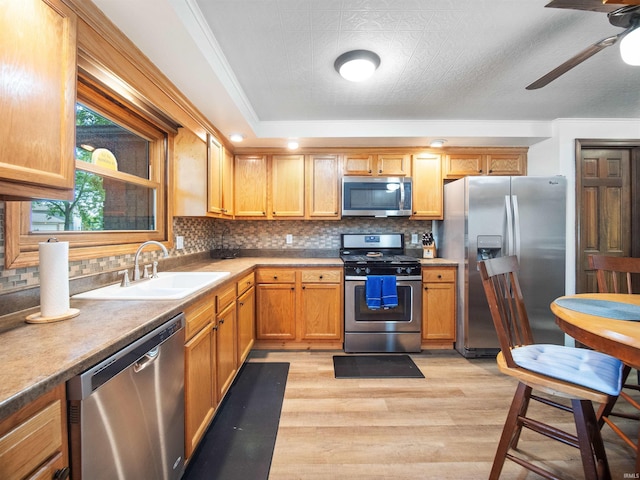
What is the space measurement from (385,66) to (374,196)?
4.55 feet

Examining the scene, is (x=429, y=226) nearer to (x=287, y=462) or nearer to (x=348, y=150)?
(x=348, y=150)

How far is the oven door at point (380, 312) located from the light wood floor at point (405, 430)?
50 centimetres

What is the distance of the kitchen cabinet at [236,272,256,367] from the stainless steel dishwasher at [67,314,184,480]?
963 mm

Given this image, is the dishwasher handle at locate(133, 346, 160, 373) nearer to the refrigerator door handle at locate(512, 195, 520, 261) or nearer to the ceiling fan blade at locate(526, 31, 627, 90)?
the ceiling fan blade at locate(526, 31, 627, 90)

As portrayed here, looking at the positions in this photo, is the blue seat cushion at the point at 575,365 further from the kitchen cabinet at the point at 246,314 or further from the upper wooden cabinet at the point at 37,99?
the upper wooden cabinet at the point at 37,99

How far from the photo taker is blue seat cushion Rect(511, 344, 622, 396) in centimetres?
113

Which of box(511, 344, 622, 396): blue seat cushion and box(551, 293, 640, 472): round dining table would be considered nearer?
box(551, 293, 640, 472): round dining table

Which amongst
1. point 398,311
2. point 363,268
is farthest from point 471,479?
point 363,268

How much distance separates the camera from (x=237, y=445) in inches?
62.6

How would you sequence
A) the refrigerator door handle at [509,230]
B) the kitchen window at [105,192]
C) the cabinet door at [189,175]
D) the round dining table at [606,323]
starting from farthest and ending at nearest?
the refrigerator door handle at [509,230] → the cabinet door at [189,175] → the kitchen window at [105,192] → the round dining table at [606,323]

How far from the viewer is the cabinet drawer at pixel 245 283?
2283 millimetres

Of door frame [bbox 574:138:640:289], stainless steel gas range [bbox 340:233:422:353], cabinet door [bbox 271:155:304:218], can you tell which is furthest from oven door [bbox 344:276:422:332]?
door frame [bbox 574:138:640:289]

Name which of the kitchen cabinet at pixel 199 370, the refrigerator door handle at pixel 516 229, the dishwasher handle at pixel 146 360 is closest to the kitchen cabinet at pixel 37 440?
the dishwasher handle at pixel 146 360

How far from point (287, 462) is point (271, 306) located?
1.50 meters
